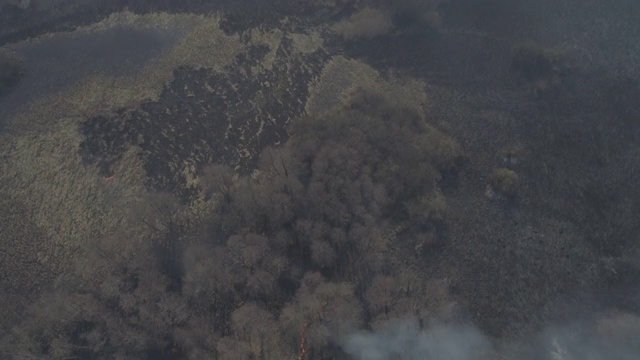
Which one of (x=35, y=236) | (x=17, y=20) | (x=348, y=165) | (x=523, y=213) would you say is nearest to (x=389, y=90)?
(x=348, y=165)

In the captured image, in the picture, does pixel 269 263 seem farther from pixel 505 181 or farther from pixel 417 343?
pixel 505 181

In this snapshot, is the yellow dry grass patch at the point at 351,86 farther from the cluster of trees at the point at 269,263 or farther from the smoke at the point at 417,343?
the smoke at the point at 417,343

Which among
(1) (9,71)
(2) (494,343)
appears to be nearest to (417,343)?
(2) (494,343)

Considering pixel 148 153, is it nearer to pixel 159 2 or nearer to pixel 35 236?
pixel 35 236

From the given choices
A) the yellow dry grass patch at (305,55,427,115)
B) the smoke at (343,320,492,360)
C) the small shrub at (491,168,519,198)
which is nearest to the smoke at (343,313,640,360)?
the smoke at (343,320,492,360)

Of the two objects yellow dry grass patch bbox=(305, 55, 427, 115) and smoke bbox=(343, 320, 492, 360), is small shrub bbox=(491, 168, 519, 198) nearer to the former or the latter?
yellow dry grass patch bbox=(305, 55, 427, 115)
